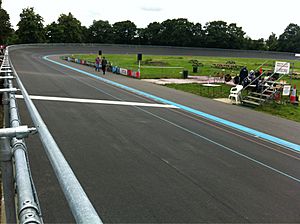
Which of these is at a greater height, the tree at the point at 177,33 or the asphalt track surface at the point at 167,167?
the tree at the point at 177,33

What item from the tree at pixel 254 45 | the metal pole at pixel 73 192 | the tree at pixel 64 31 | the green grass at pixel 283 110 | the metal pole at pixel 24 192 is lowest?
the green grass at pixel 283 110

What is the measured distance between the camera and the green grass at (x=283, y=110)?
1667 centimetres

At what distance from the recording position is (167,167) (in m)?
7.94

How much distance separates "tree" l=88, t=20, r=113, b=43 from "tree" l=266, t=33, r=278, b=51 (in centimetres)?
6535

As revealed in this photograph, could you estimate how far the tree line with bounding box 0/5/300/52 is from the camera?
114750 millimetres

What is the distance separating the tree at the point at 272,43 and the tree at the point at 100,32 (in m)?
65.3

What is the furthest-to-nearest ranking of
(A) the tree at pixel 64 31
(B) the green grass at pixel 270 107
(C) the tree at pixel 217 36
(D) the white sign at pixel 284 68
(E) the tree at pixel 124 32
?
1. (E) the tree at pixel 124 32
2. (C) the tree at pixel 217 36
3. (A) the tree at pixel 64 31
4. (D) the white sign at pixel 284 68
5. (B) the green grass at pixel 270 107

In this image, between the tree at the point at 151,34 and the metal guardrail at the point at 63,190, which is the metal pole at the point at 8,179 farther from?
the tree at the point at 151,34

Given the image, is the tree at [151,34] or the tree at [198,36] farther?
the tree at [151,34]

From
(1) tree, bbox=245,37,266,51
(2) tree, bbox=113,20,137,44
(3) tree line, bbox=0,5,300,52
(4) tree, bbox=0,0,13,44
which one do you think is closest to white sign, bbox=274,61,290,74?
(4) tree, bbox=0,0,13,44

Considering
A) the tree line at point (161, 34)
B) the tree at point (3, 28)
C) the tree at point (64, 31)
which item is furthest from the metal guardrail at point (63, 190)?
the tree at point (64, 31)

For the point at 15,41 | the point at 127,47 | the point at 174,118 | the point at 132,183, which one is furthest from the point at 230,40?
the point at 132,183

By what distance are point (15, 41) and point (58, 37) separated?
1486cm

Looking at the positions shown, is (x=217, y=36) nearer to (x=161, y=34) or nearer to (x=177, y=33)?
(x=177, y=33)
